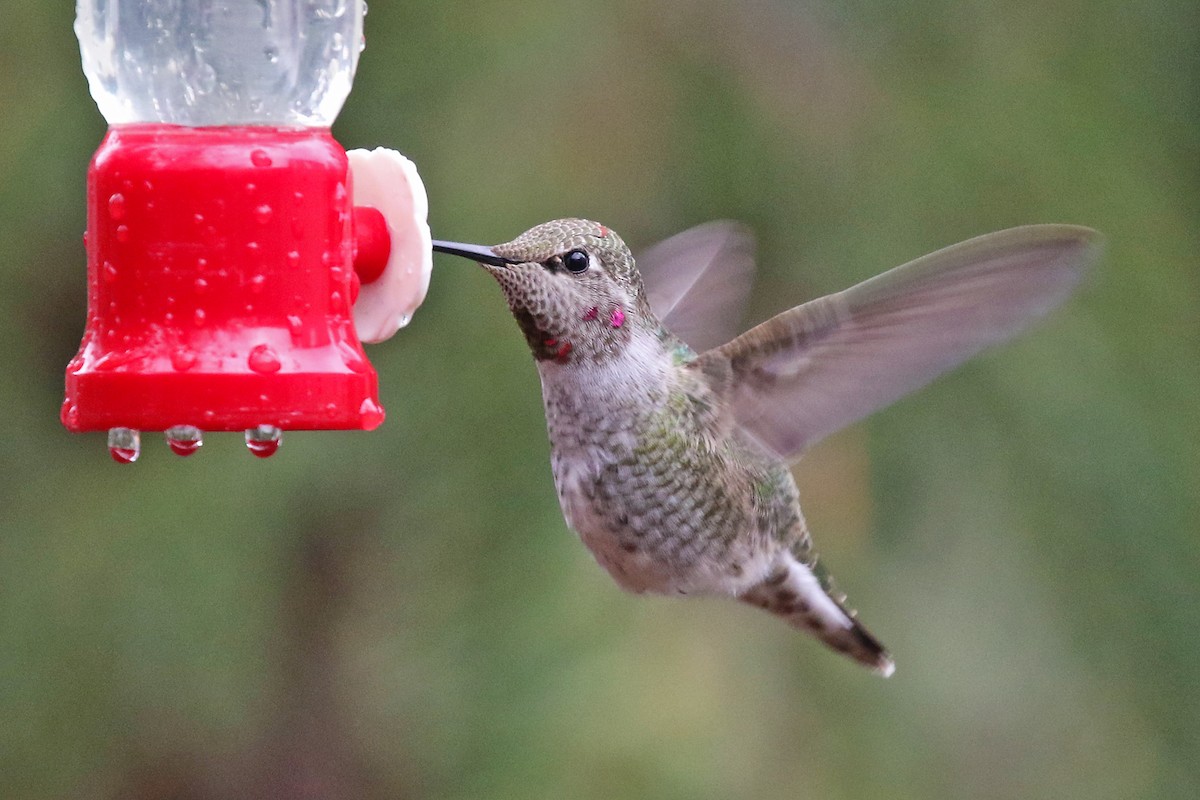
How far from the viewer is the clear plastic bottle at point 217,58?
2.12m

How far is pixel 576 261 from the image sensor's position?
88.3 inches

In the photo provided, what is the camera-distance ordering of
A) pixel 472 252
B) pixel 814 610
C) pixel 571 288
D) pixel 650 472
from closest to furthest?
pixel 472 252 < pixel 571 288 < pixel 650 472 < pixel 814 610

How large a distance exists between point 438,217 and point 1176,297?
4.94 ft

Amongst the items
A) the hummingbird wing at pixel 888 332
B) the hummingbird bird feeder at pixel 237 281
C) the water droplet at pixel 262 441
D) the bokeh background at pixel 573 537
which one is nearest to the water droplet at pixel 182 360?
the hummingbird bird feeder at pixel 237 281

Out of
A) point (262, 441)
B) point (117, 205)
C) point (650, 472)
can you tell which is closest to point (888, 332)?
point (650, 472)

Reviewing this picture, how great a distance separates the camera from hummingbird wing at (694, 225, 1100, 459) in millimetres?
Result: 2072

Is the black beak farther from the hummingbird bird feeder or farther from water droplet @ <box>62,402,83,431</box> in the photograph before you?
water droplet @ <box>62,402,83,431</box>

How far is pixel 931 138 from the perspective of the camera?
312cm

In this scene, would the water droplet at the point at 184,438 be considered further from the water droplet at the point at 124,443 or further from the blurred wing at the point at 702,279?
the blurred wing at the point at 702,279

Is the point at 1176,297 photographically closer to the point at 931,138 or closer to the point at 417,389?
the point at 931,138

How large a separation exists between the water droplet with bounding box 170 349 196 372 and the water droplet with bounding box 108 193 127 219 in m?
0.19

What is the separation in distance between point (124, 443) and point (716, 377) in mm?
1035

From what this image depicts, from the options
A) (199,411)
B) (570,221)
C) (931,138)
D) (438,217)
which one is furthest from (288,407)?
(931,138)

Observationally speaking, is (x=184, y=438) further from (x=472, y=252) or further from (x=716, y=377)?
(x=716, y=377)
